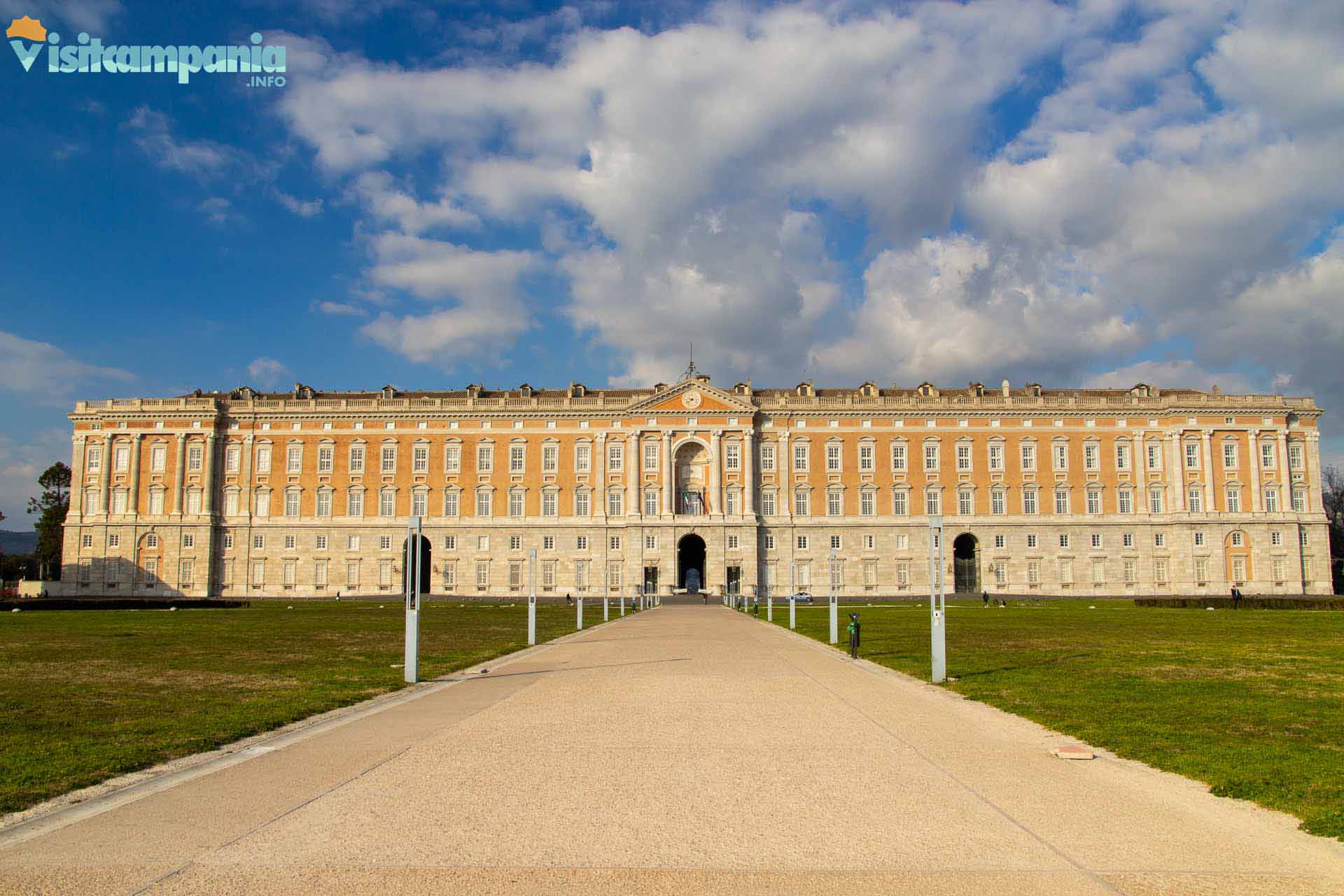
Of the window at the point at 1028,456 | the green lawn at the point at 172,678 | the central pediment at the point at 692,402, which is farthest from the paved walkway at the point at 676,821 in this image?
the window at the point at 1028,456

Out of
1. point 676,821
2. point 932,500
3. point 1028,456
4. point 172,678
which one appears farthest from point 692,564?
point 676,821

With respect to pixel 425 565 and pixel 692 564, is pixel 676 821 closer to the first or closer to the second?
pixel 425 565

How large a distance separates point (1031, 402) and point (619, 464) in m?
35.7

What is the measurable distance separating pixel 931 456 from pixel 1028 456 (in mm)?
8323

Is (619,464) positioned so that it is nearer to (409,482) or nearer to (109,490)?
(409,482)

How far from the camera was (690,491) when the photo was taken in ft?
275

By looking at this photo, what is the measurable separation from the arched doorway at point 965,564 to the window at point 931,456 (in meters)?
6.22

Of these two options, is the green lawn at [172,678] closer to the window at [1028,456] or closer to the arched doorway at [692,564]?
the arched doorway at [692,564]

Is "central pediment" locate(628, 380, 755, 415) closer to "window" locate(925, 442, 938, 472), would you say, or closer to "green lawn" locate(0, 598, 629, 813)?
"window" locate(925, 442, 938, 472)

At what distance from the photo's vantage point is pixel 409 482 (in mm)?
83500

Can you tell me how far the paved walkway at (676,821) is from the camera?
22.4 feet

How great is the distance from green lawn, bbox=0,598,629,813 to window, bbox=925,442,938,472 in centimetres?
4789

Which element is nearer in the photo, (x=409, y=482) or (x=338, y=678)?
(x=338, y=678)

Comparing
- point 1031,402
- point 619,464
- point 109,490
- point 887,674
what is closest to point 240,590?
point 109,490
